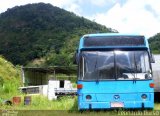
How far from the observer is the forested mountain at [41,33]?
223 feet

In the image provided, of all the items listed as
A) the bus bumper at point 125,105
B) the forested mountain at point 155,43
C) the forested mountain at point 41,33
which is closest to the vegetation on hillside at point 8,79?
the bus bumper at point 125,105

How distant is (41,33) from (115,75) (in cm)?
6520

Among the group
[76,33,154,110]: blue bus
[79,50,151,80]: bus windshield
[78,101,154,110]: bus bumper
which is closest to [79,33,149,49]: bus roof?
[76,33,154,110]: blue bus

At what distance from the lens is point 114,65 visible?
15.2m

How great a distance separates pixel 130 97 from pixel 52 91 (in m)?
11.0

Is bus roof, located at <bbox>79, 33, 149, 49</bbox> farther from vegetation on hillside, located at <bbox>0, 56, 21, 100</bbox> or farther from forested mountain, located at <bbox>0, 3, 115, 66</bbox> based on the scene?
forested mountain, located at <bbox>0, 3, 115, 66</bbox>

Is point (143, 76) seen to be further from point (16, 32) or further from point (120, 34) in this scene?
point (16, 32)

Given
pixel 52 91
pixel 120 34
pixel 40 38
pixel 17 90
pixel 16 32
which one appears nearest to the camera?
pixel 120 34

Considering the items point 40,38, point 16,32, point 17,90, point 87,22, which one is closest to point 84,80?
point 17,90

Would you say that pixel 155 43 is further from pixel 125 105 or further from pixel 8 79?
pixel 125 105

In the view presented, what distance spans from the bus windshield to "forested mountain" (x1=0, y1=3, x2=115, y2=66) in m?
44.0

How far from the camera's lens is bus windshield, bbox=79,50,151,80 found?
49.5 ft

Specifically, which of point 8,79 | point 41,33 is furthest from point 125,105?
point 41,33

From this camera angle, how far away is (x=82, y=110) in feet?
49.9
